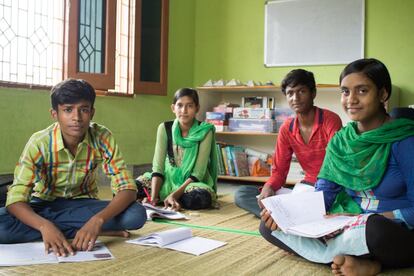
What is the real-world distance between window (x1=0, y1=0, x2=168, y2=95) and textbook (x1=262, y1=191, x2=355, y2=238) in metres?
2.30

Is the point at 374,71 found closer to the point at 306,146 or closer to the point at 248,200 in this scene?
the point at 306,146

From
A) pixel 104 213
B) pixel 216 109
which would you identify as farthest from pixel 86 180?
pixel 216 109

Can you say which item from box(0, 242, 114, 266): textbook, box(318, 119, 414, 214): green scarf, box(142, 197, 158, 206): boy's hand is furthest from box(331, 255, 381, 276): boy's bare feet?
box(142, 197, 158, 206): boy's hand

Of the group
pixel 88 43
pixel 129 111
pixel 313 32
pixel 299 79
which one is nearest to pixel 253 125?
pixel 313 32

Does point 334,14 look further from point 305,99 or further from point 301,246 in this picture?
point 301,246

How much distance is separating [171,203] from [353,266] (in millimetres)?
1425

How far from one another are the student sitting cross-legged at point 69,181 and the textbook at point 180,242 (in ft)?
0.36

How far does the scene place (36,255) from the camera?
1.68 metres

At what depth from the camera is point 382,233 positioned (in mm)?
1478

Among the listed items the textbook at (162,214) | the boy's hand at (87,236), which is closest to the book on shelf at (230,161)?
the textbook at (162,214)

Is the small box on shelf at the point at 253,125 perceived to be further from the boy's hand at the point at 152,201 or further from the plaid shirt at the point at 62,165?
the plaid shirt at the point at 62,165

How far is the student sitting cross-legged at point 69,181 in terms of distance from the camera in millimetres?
1808

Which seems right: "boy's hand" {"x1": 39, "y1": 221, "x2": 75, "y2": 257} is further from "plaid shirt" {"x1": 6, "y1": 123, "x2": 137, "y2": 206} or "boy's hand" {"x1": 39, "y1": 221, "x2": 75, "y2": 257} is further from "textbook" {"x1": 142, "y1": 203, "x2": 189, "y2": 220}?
"textbook" {"x1": 142, "y1": 203, "x2": 189, "y2": 220}

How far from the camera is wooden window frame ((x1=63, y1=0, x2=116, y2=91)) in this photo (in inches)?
142
